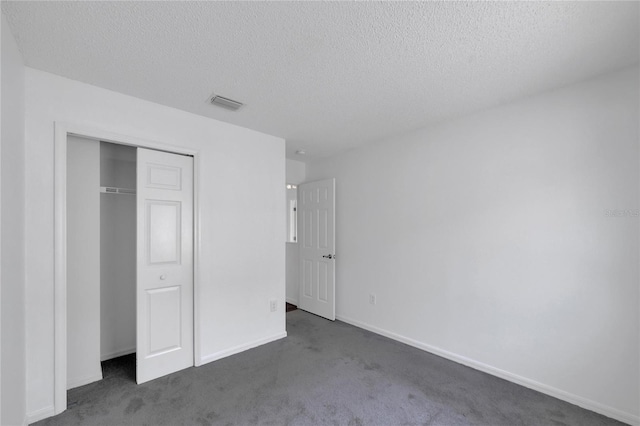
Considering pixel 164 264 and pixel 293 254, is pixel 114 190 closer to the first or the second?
pixel 164 264

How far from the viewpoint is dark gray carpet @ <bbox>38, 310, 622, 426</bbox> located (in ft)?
6.61

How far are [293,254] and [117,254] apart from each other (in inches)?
103

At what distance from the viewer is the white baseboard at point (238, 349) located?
111 inches

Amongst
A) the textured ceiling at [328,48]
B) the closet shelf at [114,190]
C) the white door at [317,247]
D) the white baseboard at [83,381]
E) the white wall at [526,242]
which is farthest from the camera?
the white door at [317,247]

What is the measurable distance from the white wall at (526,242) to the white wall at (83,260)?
2980mm

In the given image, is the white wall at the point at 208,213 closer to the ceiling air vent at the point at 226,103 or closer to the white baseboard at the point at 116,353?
the ceiling air vent at the point at 226,103

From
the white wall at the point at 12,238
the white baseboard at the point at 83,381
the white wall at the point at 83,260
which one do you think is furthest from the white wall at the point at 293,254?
the white wall at the point at 12,238

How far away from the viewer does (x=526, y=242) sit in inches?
96.6

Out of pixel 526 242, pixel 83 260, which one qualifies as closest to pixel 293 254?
pixel 83 260

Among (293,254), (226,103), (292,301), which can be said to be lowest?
(292,301)

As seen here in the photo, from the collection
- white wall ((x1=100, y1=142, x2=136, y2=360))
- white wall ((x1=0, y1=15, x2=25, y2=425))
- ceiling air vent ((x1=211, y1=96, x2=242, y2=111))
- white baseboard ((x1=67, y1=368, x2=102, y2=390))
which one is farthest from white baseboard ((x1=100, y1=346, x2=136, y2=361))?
ceiling air vent ((x1=211, y1=96, x2=242, y2=111))

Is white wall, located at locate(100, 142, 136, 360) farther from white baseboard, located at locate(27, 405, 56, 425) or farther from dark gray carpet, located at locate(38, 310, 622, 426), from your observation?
white baseboard, located at locate(27, 405, 56, 425)

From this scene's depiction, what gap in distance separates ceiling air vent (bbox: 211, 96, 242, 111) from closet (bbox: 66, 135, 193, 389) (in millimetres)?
638

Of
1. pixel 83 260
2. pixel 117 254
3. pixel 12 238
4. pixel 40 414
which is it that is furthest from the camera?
pixel 117 254
